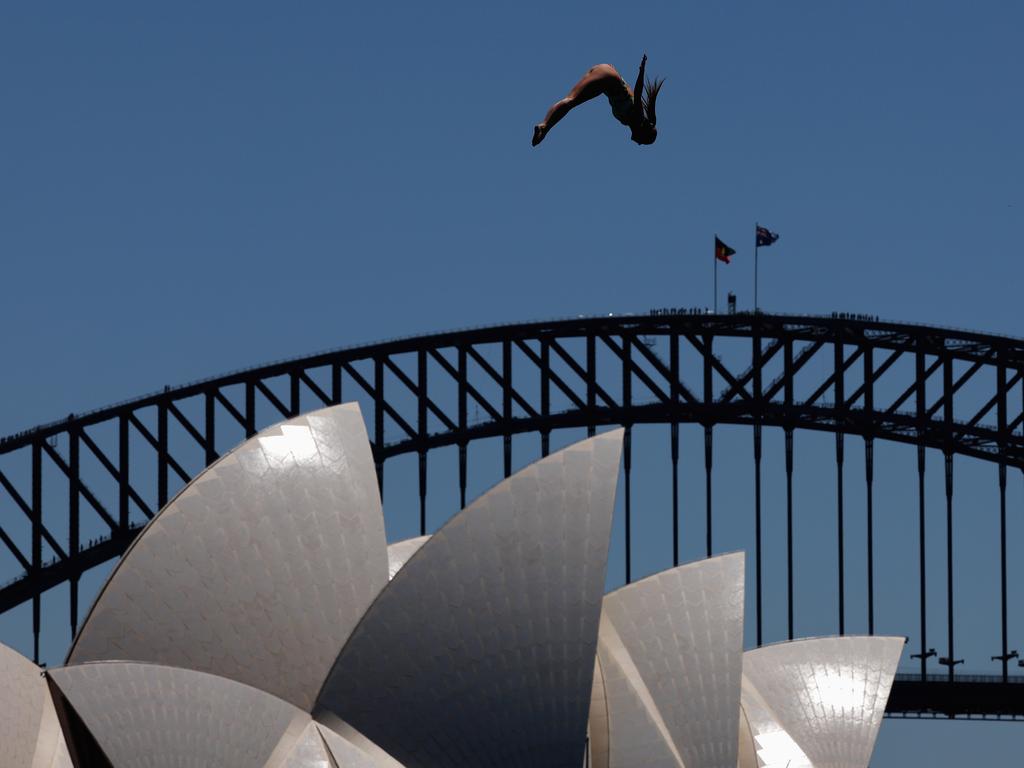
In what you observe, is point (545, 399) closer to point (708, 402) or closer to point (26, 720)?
point (708, 402)

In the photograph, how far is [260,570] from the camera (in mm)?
62219

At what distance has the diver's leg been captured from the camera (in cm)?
4250

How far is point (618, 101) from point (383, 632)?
1930 centimetres

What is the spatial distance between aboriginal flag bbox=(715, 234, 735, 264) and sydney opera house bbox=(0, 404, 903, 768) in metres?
46.2

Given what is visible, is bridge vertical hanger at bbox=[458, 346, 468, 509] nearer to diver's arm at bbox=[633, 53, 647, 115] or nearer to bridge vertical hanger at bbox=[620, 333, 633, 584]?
bridge vertical hanger at bbox=[620, 333, 633, 584]

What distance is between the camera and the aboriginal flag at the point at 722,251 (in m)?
112

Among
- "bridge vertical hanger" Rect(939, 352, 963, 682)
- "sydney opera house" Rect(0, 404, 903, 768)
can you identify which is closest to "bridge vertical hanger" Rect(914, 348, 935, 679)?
"bridge vertical hanger" Rect(939, 352, 963, 682)

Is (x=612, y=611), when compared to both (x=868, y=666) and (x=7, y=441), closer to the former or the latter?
(x=868, y=666)

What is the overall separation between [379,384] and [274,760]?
175ft

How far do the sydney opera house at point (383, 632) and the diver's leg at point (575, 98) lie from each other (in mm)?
17969

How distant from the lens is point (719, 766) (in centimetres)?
6506

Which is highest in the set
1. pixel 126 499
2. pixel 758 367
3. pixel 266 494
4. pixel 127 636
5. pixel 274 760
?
pixel 758 367

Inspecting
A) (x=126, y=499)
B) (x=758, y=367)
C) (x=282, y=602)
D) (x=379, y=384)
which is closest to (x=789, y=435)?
(x=758, y=367)

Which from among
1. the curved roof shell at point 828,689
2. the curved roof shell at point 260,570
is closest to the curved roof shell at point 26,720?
the curved roof shell at point 260,570
